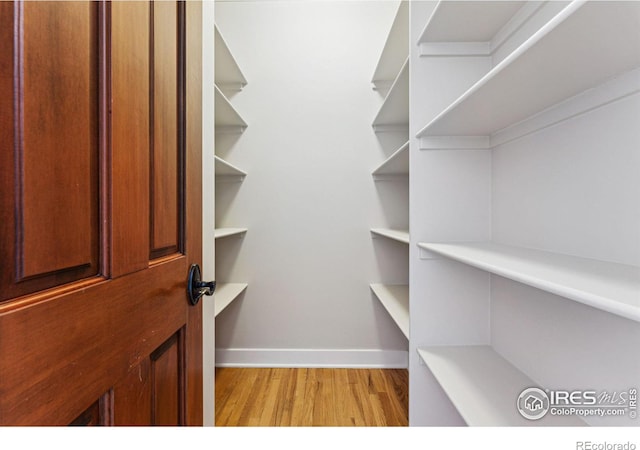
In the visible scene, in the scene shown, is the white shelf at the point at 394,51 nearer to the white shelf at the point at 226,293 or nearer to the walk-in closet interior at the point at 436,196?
the walk-in closet interior at the point at 436,196

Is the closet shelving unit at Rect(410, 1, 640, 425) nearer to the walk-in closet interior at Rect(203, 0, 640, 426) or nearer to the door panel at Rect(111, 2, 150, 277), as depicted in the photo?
the walk-in closet interior at Rect(203, 0, 640, 426)

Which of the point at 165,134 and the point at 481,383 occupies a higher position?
the point at 165,134

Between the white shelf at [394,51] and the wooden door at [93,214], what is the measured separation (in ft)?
3.80

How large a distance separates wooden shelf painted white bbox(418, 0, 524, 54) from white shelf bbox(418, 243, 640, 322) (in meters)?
0.80

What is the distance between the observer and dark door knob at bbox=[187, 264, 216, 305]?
2.56 feet

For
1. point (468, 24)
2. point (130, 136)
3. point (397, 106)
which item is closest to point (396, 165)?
point (397, 106)

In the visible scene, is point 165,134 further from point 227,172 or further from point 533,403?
point 227,172

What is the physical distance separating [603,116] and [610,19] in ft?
1.06

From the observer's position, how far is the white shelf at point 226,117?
1.82 meters

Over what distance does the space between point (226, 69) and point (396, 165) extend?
3.96 ft

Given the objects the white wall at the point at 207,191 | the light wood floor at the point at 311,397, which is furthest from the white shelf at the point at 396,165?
the light wood floor at the point at 311,397

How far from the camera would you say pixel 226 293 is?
1999mm

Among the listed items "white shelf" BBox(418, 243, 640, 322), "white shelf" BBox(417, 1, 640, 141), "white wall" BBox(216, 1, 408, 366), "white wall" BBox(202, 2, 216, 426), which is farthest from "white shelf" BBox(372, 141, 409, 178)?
"white wall" BBox(202, 2, 216, 426)
